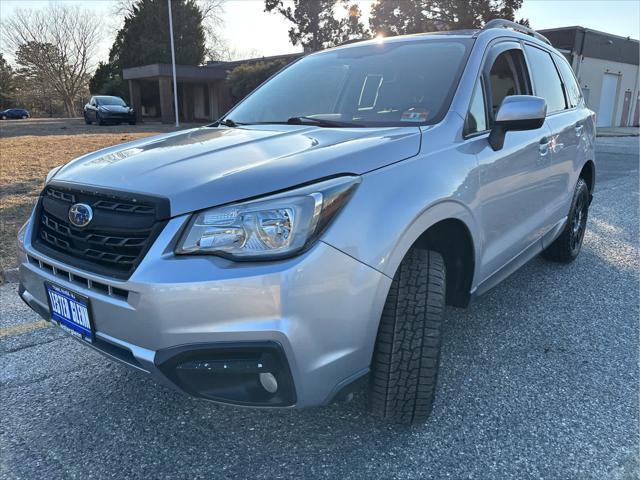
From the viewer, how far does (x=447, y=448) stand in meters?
2.15

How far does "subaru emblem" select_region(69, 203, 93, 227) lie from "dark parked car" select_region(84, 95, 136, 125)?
25.0m

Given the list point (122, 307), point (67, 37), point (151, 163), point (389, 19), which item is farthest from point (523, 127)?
point (67, 37)

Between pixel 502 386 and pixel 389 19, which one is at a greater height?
pixel 389 19

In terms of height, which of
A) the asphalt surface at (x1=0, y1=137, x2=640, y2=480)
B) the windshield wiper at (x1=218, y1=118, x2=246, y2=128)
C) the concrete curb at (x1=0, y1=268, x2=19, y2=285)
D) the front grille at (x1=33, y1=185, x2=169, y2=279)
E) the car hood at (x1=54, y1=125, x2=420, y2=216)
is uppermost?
the windshield wiper at (x1=218, y1=118, x2=246, y2=128)

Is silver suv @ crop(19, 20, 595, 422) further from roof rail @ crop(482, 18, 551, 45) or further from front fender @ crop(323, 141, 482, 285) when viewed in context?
roof rail @ crop(482, 18, 551, 45)

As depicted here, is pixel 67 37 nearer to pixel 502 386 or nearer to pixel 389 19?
pixel 389 19

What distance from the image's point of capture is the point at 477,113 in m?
2.65

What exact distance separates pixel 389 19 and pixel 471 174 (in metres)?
30.3

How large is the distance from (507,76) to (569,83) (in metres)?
1.48

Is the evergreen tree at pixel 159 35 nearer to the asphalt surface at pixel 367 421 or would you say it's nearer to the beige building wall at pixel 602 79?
the beige building wall at pixel 602 79

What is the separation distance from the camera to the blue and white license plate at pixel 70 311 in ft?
6.38

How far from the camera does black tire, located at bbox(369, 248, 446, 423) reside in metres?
2.01

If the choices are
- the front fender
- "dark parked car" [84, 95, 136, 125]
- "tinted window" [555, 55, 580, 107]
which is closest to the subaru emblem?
the front fender

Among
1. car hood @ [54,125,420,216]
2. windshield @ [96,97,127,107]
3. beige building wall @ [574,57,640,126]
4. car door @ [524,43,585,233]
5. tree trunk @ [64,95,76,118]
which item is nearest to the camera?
car hood @ [54,125,420,216]
